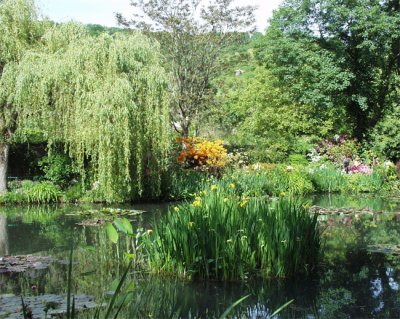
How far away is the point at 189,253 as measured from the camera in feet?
19.4

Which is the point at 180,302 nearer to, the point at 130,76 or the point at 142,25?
the point at 130,76

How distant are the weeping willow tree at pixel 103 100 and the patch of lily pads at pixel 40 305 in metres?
7.46

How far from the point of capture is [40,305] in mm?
4832

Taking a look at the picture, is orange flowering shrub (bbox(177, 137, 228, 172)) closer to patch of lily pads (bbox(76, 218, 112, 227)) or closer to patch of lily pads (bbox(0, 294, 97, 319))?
patch of lily pads (bbox(76, 218, 112, 227))

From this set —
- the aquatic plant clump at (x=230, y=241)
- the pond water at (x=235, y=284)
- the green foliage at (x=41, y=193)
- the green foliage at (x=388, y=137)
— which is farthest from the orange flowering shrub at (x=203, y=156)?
the aquatic plant clump at (x=230, y=241)

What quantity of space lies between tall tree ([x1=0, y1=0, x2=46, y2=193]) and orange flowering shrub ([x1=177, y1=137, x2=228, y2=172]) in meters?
4.99

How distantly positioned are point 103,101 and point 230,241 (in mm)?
7278

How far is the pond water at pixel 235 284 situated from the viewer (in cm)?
493

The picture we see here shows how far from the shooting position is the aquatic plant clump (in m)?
5.82

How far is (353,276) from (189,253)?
198 cm

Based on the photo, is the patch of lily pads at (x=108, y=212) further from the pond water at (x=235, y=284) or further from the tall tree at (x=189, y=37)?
the tall tree at (x=189, y=37)

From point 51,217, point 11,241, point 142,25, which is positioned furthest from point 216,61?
point 11,241

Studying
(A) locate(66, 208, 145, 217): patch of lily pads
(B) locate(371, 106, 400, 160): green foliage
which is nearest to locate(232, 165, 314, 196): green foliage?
(A) locate(66, 208, 145, 217): patch of lily pads

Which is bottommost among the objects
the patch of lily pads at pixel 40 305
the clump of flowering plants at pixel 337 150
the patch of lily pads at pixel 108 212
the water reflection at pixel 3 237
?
the water reflection at pixel 3 237
